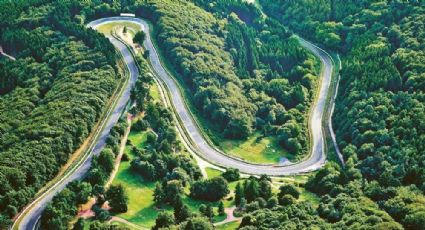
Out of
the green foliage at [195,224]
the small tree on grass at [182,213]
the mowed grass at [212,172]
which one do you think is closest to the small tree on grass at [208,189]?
the small tree on grass at [182,213]

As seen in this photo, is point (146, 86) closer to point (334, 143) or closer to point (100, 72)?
point (100, 72)

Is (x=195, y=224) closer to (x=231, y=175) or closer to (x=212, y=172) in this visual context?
(x=231, y=175)

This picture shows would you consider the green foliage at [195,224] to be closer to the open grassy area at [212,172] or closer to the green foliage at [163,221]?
the green foliage at [163,221]

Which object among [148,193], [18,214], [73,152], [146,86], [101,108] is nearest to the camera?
[18,214]

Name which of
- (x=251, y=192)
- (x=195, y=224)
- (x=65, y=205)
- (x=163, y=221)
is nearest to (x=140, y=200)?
(x=163, y=221)

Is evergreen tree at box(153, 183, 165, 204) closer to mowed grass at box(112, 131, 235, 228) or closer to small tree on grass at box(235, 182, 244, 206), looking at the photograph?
mowed grass at box(112, 131, 235, 228)

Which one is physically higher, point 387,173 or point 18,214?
point 387,173

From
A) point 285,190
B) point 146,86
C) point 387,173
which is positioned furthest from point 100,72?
point 387,173
